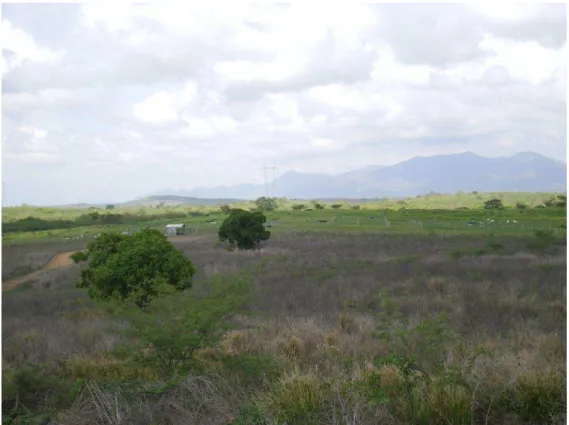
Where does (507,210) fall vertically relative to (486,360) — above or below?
above

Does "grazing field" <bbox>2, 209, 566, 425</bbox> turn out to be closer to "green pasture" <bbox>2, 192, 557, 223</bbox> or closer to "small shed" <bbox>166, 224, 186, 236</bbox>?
"small shed" <bbox>166, 224, 186, 236</bbox>

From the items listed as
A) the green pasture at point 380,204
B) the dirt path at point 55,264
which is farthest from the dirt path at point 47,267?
the green pasture at point 380,204

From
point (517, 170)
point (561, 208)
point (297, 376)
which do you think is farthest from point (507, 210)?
point (297, 376)

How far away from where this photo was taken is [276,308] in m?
7.55

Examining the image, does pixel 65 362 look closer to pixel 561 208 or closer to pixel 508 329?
pixel 508 329

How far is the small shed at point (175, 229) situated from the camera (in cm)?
1108

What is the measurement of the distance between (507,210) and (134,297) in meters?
10.4

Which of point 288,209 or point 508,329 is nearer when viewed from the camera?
point 508,329

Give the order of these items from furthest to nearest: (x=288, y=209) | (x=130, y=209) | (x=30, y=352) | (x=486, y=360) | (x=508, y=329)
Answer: (x=288, y=209)
(x=130, y=209)
(x=508, y=329)
(x=30, y=352)
(x=486, y=360)

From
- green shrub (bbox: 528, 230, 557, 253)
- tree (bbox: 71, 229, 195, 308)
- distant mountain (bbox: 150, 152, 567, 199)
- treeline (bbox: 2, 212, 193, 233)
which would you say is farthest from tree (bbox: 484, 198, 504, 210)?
tree (bbox: 71, 229, 195, 308)

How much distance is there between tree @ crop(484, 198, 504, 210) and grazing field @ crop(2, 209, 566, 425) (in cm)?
275

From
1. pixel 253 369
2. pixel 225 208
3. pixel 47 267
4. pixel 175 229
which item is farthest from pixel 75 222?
pixel 253 369

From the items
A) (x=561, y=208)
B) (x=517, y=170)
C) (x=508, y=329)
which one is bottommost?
(x=508, y=329)

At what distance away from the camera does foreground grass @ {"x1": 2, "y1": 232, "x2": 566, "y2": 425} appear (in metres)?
3.42
